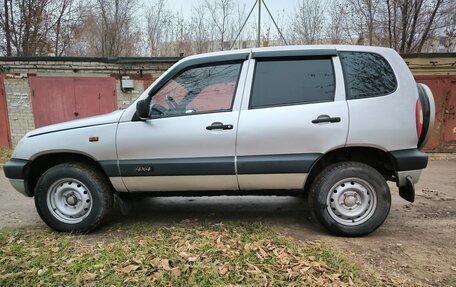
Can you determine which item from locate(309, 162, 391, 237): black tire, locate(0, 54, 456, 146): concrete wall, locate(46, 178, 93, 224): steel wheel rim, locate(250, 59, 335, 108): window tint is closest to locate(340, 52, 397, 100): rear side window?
locate(250, 59, 335, 108): window tint

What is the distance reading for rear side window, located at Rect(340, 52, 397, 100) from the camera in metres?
3.46

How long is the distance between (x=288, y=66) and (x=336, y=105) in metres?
0.65

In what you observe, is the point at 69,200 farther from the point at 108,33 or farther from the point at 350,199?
the point at 108,33

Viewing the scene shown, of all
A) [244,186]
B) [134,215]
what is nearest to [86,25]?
[134,215]

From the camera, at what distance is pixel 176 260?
2.91 meters

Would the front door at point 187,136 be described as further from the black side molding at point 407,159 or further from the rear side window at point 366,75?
the black side molding at point 407,159

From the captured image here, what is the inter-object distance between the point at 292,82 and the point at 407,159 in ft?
4.66

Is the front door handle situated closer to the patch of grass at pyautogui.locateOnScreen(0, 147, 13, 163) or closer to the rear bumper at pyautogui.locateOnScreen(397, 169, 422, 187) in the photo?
the rear bumper at pyautogui.locateOnScreen(397, 169, 422, 187)

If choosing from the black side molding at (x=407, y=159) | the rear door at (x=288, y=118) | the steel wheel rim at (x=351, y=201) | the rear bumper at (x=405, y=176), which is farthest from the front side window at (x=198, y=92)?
the rear bumper at (x=405, y=176)

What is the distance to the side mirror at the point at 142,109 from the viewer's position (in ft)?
11.3

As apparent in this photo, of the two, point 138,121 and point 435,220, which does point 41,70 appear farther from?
point 435,220

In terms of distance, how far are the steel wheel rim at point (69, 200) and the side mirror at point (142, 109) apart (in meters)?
1.04

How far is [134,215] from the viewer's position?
446cm

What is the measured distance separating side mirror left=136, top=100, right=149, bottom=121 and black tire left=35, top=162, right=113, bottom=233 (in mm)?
872
